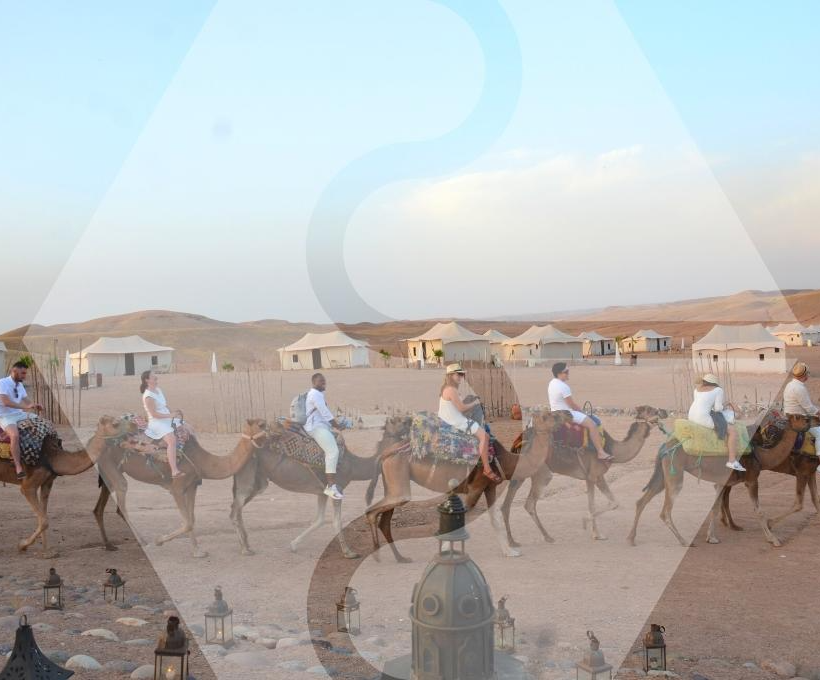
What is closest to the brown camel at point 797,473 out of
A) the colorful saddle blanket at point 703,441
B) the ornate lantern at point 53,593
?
the colorful saddle blanket at point 703,441

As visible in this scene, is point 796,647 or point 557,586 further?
point 557,586

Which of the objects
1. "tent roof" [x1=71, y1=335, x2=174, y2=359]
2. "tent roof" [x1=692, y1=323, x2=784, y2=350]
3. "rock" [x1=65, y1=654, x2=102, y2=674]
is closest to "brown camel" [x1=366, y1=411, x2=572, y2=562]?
"rock" [x1=65, y1=654, x2=102, y2=674]

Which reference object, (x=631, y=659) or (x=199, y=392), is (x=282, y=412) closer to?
(x=199, y=392)

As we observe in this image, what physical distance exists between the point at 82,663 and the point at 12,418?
433 centimetres

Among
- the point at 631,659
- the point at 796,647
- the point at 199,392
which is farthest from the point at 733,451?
the point at 199,392

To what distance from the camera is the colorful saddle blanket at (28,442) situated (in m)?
8.50

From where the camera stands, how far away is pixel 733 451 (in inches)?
330

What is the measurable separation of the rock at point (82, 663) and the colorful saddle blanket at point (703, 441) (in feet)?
20.6

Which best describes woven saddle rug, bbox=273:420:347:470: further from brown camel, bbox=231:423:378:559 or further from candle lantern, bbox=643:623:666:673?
candle lantern, bbox=643:623:666:673

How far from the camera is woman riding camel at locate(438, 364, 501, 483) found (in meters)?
8.21

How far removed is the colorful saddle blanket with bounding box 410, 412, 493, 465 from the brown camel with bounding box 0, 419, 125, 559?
3275mm

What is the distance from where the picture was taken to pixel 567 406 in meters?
9.13

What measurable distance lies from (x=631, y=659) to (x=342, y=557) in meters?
3.68

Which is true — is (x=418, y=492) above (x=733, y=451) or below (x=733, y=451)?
below
